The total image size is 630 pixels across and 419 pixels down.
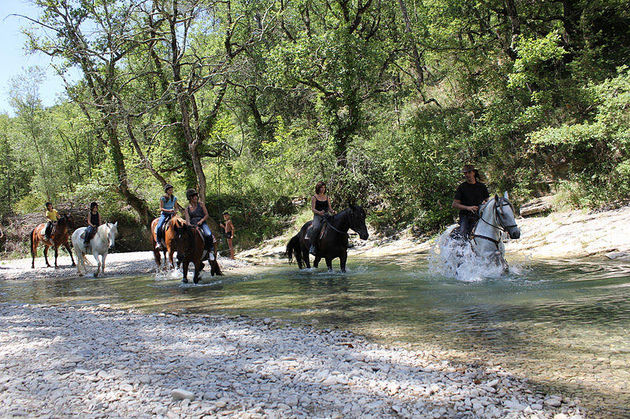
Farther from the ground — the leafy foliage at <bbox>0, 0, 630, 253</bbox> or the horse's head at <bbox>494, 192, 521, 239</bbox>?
the leafy foliage at <bbox>0, 0, 630, 253</bbox>

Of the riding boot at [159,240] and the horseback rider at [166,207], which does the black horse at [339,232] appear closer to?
the horseback rider at [166,207]

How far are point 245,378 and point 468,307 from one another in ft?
13.1

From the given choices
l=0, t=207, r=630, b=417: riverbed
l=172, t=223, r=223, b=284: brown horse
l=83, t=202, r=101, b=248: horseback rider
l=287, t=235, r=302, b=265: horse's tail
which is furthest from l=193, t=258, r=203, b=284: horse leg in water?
l=83, t=202, r=101, b=248: horseback rider

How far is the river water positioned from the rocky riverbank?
0.49 meters

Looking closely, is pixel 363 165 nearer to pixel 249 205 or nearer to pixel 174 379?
pixel 249 205

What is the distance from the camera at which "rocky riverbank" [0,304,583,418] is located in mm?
3471

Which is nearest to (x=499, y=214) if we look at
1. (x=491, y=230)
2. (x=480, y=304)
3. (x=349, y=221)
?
(x=491, y=230)

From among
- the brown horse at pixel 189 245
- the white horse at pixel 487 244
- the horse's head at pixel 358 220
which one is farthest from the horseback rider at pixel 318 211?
the white horse at pixel 487 244

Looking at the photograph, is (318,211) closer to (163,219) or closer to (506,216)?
(506,216)

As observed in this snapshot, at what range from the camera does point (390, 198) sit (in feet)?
73.8

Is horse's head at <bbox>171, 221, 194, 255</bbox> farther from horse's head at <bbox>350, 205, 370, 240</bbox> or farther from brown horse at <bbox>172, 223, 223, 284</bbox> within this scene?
horse's head at <bbox>350, 205, 370, 240</bbox>

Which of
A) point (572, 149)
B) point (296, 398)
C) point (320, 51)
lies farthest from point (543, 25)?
point (296, 398)

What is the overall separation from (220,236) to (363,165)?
1042 cm

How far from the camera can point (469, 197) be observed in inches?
377
